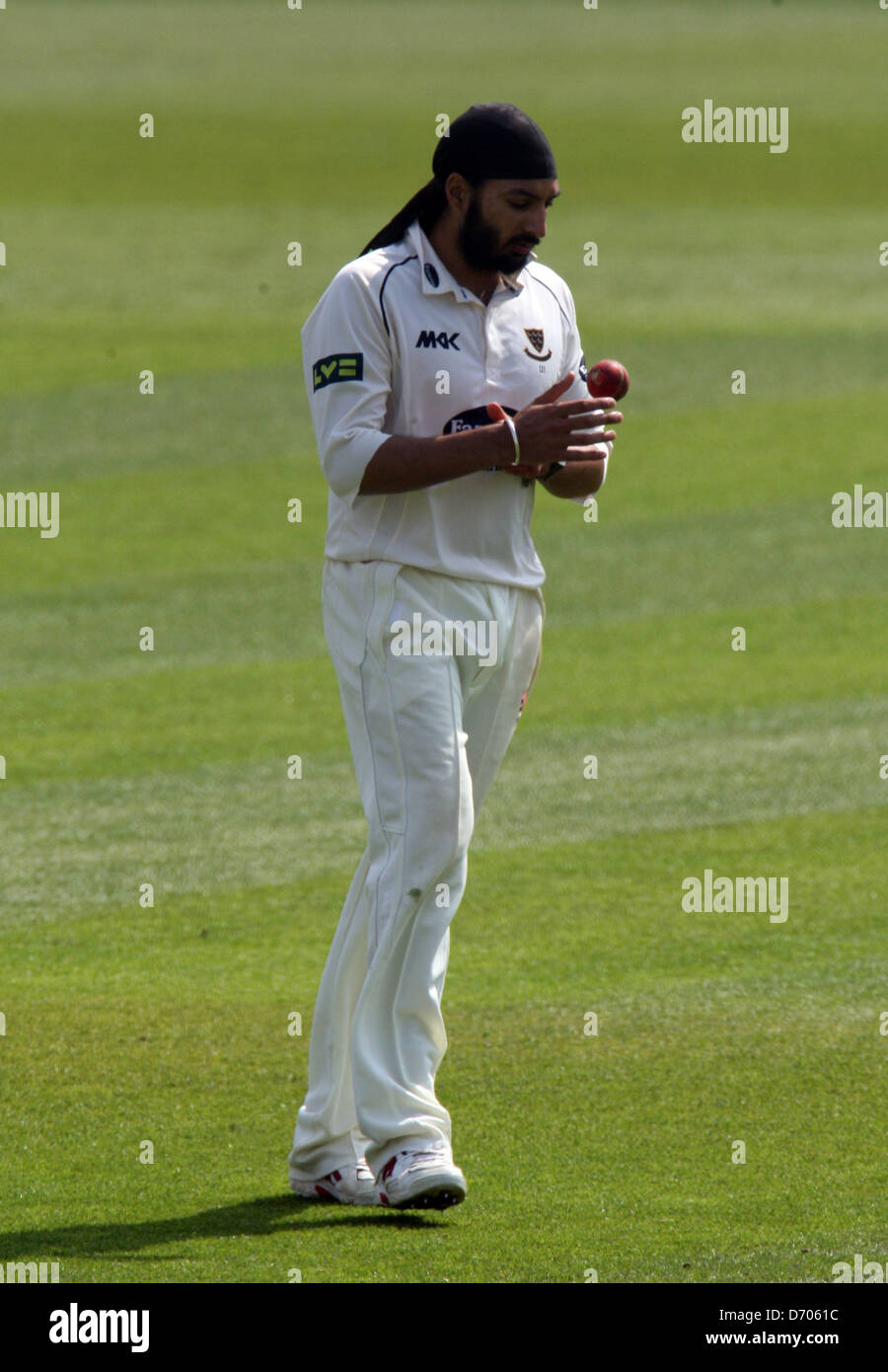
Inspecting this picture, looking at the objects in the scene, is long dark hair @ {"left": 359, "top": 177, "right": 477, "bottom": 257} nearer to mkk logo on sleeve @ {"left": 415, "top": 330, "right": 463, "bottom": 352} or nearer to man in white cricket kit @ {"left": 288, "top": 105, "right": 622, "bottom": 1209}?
man in white cricket kit @ {"left": 288, "top": 105, "right": 622, "bottom": 1209}

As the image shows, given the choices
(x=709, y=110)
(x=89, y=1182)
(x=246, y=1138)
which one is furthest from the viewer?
(x=709, y=110)

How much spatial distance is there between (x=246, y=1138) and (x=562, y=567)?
9.93 metres

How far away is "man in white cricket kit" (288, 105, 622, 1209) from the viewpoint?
17.5ft

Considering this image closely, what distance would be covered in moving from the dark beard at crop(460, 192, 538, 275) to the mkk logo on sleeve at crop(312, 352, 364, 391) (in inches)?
16.8

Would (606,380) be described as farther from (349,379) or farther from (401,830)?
(401,830)

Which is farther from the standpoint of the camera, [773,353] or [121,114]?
[121,114]

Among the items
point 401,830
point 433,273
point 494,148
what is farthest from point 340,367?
point 401,830

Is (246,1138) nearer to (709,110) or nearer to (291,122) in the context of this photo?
(291,122)

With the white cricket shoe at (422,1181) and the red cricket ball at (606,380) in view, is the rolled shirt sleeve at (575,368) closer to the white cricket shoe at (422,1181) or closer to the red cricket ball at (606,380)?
the red cricket ball at (606,380)

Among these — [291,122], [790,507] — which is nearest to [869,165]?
[291,122]

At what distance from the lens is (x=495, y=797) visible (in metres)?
10.2

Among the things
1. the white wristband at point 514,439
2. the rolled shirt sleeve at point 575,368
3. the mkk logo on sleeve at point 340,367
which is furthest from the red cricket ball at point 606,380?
the mkk logo on sleeve at point 340,367

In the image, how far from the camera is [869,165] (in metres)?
37.9

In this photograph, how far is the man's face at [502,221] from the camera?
5.45 meters
